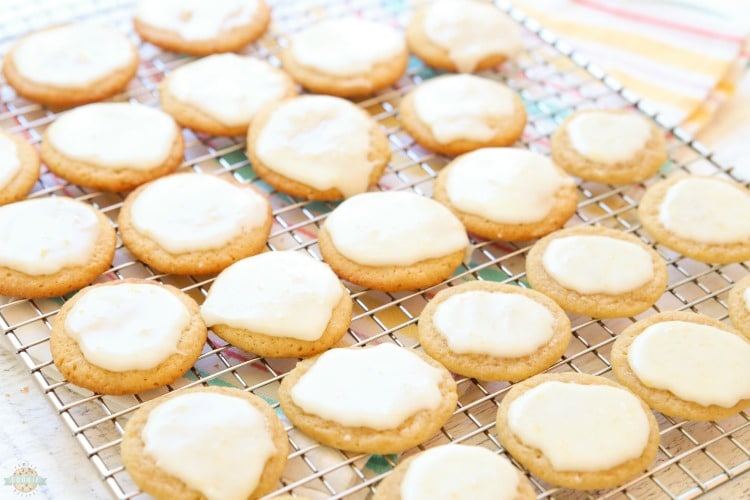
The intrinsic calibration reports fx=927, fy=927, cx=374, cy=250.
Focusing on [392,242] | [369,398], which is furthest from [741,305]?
[369,398]

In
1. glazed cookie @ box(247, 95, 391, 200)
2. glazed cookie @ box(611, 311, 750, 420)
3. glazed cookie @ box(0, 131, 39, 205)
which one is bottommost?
glazed cookie @ box(611, 311, 750, 420)

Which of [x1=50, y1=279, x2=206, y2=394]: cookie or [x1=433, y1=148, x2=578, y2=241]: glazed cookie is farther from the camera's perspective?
[x1=433, y1=148, x2=578, y2=241]: glazed cookie

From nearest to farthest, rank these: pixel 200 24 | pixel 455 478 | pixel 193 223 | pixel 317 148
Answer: pixel 455 478
pixel 193 223
pixel 317 148
pixel 200 24

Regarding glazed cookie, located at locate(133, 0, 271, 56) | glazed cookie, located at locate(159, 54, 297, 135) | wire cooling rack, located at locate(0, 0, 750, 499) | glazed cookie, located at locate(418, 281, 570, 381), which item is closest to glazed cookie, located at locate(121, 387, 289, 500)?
wire cooling rack, located at locate(0, 0, 750, 499)

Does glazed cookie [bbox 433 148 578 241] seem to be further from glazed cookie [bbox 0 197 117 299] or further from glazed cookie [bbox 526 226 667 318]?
glazed cookie [bbox 0 197 117 299]

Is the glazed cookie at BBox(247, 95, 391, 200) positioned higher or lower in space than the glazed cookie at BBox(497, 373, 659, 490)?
higher

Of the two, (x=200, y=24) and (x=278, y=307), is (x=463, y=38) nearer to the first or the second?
(x=200, y=24)

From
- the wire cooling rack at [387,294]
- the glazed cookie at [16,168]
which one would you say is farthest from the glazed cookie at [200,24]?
the glazed cookie at [16,168]

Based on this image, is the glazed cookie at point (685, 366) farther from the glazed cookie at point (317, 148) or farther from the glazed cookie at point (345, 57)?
the glazed cookie at point (345, 57)
